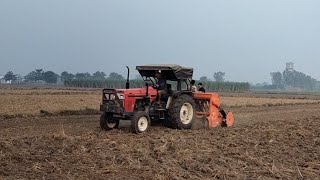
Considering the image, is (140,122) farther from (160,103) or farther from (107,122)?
(107,122)

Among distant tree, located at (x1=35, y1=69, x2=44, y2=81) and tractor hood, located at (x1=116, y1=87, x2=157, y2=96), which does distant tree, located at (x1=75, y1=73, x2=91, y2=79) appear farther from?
tractor hood, located at (x1=116, y1=87, x2=157, y2=96)

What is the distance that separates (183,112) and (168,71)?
1.66 meters

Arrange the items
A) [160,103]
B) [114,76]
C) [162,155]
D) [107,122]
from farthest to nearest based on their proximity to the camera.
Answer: [114,76] → [160,103] → [107,122] → [162,155]

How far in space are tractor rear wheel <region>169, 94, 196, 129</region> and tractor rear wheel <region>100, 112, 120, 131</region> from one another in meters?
2.02

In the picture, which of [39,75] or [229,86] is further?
[39,75]

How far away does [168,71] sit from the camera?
52.1ft

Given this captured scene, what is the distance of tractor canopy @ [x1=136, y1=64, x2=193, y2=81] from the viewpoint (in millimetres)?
15672

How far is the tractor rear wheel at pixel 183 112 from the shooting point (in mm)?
15672

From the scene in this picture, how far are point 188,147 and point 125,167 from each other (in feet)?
9.85

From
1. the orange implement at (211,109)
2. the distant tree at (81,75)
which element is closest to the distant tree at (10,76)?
the distant tree at (81,75)

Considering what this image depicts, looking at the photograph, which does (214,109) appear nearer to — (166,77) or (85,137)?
(166,77)

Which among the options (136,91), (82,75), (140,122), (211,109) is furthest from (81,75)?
(140,122)

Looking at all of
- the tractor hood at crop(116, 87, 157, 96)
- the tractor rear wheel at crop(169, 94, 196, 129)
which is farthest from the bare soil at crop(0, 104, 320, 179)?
the tractor hood at crop(116, 87, 157, 96)

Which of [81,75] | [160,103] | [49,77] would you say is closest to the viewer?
[160,103]
